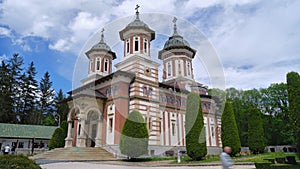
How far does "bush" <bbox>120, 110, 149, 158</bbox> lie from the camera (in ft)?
58.7

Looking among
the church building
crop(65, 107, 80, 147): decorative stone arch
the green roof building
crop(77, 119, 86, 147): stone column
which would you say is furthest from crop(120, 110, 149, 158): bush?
the green roof building

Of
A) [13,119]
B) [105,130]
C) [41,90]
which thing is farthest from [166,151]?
[41,90]

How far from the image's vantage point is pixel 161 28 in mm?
18250

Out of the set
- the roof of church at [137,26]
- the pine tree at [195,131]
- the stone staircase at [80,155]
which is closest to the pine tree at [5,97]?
the stone staircase at [80,155]

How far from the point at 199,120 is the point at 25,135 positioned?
26.0 meters

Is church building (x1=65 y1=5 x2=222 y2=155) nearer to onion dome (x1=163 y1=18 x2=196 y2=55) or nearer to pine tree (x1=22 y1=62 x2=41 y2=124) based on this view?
onion dome (x1=163 y1=18 x2=196 y2=55)

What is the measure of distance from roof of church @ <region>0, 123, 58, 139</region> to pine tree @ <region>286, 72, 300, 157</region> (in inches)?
1238

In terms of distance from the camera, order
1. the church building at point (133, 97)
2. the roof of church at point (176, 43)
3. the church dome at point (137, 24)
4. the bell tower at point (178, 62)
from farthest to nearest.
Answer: the roof of church at point (176, 43), the bell tower at point (178, 62), the church dome at point (137, 24), the church building at point (133, 97)

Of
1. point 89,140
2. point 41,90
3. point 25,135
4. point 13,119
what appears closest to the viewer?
point 89,140

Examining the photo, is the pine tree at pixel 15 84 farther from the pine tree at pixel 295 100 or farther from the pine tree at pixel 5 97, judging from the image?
the pine tree at pixel 295 100

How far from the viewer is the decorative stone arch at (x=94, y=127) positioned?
23.0 meters

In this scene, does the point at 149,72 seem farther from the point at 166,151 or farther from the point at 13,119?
the point at 13,119

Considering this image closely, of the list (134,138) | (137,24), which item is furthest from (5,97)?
(134,138)

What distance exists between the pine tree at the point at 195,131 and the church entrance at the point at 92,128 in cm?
1078
